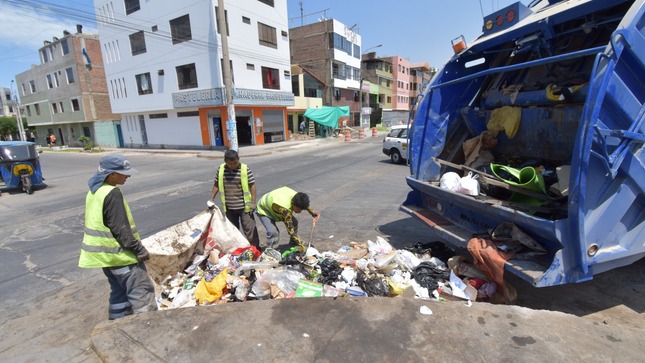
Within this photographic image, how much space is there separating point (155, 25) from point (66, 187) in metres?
15.4

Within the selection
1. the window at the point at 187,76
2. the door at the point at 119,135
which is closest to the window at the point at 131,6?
the window at the point at 187,76

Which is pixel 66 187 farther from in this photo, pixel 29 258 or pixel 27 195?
pixel 29 258

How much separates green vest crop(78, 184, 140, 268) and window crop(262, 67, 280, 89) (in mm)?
20959

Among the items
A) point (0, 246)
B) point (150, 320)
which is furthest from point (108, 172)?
point (0, 246)

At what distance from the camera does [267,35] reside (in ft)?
73.4

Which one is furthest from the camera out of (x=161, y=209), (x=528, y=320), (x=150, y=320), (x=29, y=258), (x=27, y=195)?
(x=27, y=195)

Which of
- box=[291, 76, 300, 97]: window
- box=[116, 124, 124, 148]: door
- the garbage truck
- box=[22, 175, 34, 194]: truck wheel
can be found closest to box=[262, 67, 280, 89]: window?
box=[291, 76, 300, 97]: window

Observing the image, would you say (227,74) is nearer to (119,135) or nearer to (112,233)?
(112,233)

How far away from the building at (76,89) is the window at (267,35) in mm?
16269

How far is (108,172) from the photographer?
2.50m

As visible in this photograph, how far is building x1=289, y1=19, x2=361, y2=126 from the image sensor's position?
32.9m

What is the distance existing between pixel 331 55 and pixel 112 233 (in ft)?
109

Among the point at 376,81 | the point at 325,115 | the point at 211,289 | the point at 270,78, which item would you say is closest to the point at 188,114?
the point at 270,78

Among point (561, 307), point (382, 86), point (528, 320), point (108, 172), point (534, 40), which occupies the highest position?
point (382, 86)
